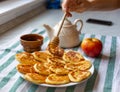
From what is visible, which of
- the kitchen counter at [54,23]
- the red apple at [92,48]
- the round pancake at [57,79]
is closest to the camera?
the round pancake at [57,79]

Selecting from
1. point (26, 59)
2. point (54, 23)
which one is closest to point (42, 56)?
point (26, 59)

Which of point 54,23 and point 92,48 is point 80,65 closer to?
point 92,48

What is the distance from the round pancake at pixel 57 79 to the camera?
0.62 m

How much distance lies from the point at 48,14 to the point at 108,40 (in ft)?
2.30

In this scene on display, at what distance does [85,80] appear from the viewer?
0.65 m

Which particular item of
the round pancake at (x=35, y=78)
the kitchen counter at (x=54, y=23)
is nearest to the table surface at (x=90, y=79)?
the round pancake at (x=35, y=78)

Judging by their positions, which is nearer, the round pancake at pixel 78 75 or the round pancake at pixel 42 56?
the round pancake at pixel 78 75

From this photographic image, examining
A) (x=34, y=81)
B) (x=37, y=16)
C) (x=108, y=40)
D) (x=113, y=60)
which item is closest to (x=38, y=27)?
(x=37, y=16)

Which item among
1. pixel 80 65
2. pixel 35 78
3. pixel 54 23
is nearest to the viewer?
pixel 35 78

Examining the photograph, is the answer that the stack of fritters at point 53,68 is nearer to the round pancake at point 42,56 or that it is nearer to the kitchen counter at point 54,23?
the round pancake at point 42,56

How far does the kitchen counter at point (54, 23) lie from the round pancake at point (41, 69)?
365 mm

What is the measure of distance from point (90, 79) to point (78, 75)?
5cm

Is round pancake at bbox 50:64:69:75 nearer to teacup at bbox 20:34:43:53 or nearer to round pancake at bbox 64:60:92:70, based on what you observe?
round pancake at bbox 64:60:92:70

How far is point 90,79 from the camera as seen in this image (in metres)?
0.69
